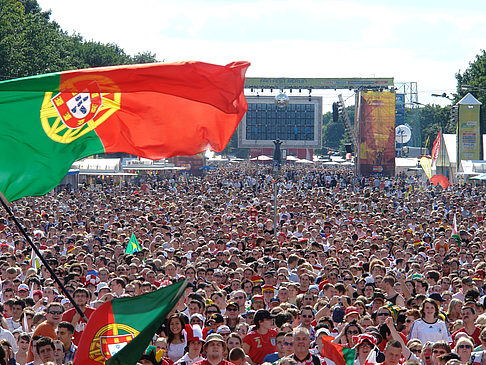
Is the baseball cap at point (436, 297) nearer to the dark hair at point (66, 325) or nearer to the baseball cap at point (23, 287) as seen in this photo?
the dark hair at point (66, 325)

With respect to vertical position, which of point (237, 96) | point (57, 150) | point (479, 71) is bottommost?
point (57, 150)

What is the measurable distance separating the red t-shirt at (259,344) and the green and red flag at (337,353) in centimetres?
84

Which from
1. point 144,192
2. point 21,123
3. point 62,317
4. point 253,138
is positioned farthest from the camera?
point 253,138

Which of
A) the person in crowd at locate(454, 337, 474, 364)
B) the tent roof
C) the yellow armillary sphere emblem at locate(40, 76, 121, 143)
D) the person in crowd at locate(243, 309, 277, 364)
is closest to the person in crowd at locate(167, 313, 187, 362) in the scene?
the person in crowd at locate(243, 309, 277, 364)

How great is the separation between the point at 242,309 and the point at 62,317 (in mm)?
2343

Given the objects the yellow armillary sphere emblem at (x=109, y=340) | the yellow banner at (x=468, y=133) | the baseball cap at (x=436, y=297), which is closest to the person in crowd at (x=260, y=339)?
the yellow armillary sphere emblem at (x=109, y=340)

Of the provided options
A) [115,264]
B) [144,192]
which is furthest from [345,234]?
[144,192]

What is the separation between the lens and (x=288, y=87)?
91.9 metres

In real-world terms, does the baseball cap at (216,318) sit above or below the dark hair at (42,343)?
below

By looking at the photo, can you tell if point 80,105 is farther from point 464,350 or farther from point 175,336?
point 464,350

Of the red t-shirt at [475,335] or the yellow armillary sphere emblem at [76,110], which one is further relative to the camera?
the red t-shirt at [475,335]

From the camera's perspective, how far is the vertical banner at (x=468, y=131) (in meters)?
49.4

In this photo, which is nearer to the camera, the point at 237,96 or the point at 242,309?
the point at 237,96

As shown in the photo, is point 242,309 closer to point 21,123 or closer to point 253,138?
point 21,123
